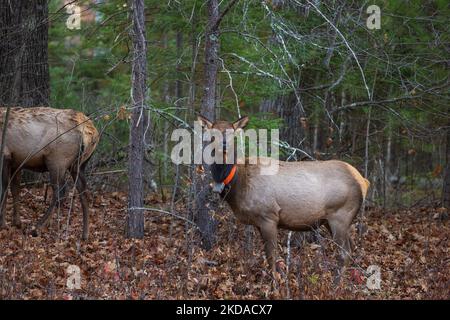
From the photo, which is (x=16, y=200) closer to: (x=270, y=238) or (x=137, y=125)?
(x=137, y=125)

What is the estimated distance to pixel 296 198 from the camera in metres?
9.33

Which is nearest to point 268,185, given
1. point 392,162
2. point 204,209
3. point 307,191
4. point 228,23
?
point 307,191

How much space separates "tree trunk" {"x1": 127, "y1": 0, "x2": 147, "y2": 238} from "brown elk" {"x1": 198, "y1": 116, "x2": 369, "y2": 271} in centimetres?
165

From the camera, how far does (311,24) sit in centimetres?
1225

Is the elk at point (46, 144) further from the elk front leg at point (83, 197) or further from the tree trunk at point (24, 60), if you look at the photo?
the tree trunk at point (24, 60)

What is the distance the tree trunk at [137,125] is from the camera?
978cm

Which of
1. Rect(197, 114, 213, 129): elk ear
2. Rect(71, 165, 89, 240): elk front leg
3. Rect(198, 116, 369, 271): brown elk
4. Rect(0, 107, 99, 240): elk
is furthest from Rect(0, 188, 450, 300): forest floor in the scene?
Rect(197, 114, 213, 129): elk ear

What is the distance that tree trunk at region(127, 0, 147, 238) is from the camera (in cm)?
978

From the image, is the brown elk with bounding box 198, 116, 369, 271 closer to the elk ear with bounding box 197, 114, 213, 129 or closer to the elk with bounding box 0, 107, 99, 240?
the elk ear with bounding box 197, 114, 213, 129

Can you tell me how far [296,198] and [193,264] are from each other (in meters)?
1.63

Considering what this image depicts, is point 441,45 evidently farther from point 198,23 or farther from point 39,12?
point 39,12

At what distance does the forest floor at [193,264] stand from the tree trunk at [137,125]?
42cm
